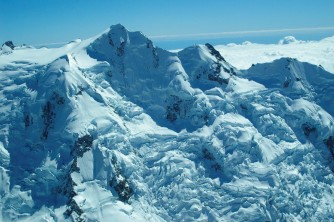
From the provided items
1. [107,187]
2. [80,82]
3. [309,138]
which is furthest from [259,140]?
[80,82]

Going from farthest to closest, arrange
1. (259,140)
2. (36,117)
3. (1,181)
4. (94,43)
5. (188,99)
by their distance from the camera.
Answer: (94,43), (188,99), (259,140), (36,117), (1,181)

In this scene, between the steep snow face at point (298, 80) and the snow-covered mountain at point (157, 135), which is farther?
the steep snow face at point (298, 80)

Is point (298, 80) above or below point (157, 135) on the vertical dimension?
Result: above

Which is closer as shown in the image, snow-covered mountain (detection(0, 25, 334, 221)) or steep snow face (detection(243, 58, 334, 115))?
snow-covered mountain (detection(0, 25, 334, 221))

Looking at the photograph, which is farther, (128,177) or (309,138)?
(309,138)

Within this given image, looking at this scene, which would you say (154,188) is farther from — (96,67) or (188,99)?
(96,67)

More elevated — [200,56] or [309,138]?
[200,56]

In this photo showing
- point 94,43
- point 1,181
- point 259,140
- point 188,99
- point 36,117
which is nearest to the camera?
point 1,181

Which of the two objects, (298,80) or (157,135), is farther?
(298,80)
